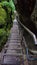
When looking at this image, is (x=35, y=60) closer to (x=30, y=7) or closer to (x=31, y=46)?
(x=31, y=46)

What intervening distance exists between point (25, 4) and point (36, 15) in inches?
2.1

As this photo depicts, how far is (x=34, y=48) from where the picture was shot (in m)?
0.57

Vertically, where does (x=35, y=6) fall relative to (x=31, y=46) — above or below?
above

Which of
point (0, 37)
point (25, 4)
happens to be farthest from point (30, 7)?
point (0, 37)

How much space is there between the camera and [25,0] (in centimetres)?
59

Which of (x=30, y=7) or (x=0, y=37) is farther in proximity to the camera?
(x=0, y=37)

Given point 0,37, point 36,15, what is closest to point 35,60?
point 36,15

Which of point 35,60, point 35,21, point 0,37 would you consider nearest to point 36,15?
point 35,21

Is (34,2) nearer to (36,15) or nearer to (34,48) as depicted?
(36,15)

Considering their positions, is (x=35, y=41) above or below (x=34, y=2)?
below

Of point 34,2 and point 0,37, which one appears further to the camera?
point 0,37

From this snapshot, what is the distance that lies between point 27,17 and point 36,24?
0.05 m

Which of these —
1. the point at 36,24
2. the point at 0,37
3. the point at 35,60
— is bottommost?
the point at 0,37

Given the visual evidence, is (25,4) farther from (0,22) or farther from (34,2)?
(0,22)
